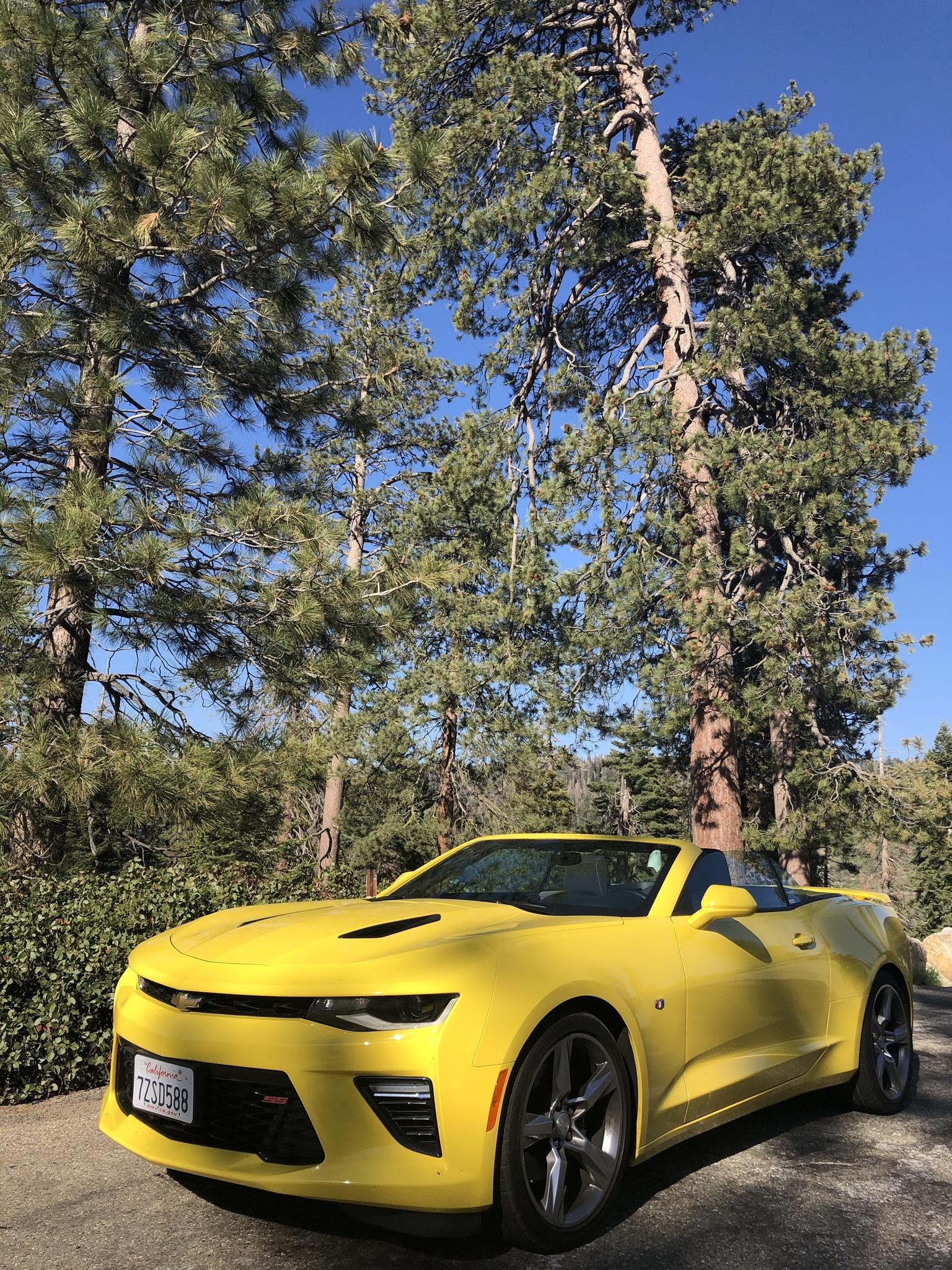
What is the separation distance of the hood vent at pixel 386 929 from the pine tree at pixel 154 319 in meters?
3.79

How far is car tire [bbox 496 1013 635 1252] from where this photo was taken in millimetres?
2670

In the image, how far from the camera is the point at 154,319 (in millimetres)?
7953

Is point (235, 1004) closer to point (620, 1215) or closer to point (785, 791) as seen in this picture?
point (620, 1215)

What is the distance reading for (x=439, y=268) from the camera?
49.3 feet

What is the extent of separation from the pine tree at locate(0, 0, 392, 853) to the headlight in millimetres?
4179

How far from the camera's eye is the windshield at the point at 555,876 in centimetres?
373

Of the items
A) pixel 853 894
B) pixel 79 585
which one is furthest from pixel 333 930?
pixel 79 585

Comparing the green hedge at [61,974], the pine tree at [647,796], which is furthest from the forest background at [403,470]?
the pine tree at [647,796]

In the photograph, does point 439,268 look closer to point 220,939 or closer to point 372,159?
point 372,159

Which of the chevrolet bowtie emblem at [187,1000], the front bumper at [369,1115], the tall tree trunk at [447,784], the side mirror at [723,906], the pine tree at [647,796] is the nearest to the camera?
the front bumper at [369,1115]

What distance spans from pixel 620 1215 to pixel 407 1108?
3.58 feet

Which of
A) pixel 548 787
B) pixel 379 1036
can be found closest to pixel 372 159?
pixel 379 1036

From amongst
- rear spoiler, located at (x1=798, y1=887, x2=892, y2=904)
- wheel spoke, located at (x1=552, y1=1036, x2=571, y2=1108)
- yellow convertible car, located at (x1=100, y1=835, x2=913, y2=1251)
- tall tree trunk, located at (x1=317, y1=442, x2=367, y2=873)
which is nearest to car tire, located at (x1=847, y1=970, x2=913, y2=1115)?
rear spoiler, located at (x1=798, y1=887, x2=892, y2=904)

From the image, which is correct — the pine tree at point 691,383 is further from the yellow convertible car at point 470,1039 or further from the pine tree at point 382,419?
the yellow convertible car at point 470,1039
